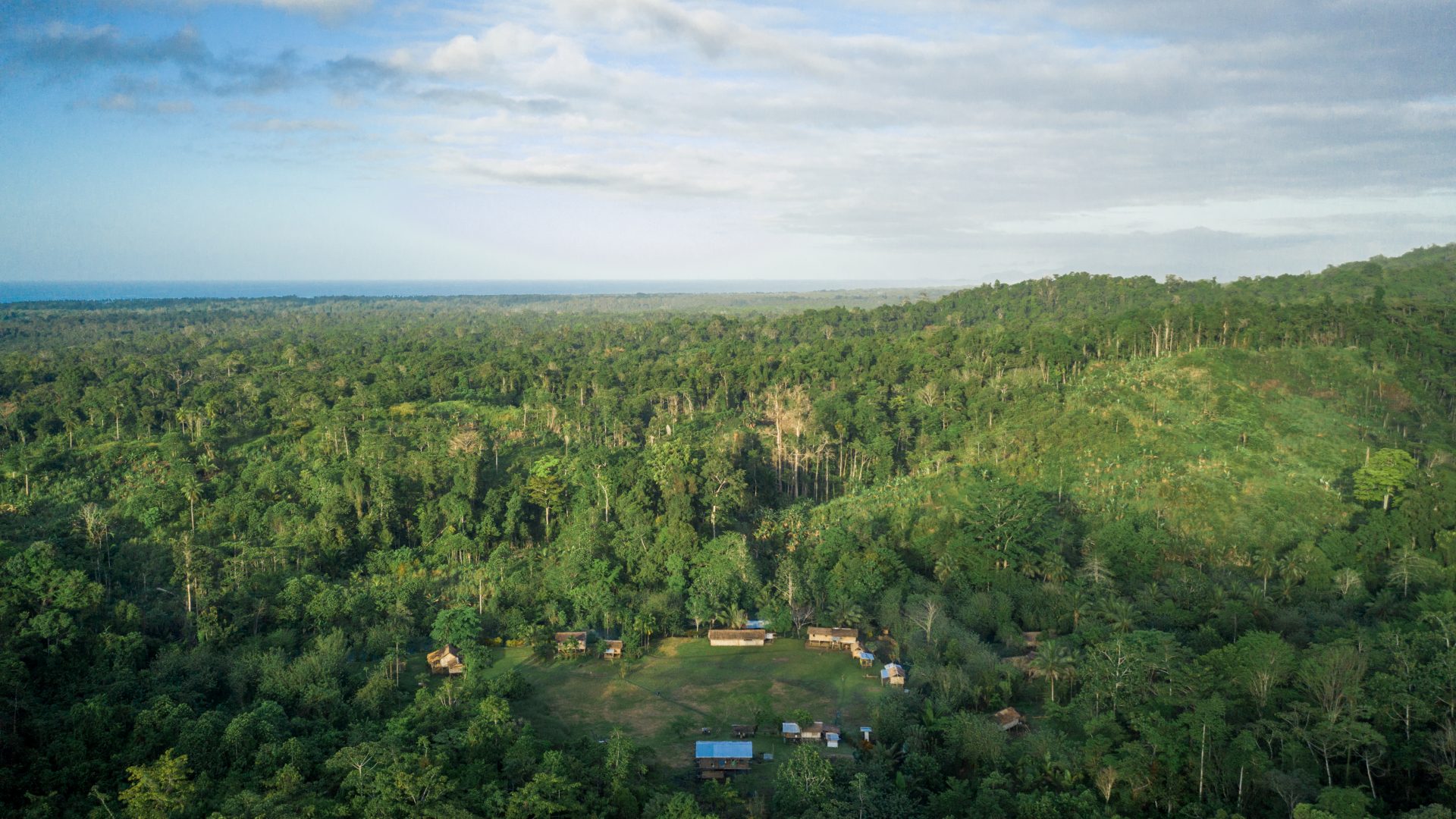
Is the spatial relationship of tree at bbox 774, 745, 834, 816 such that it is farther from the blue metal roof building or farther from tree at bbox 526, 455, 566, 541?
tree at bbox 526, 455, 566, 541

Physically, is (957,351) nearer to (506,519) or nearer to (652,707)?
(506,519)

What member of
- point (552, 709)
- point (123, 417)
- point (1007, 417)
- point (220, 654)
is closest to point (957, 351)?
point (1007, 417)

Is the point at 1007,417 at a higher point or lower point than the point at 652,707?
higher

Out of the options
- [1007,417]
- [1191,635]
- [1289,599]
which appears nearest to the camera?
[1191,635]

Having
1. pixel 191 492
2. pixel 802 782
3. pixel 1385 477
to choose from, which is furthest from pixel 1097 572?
pixel 191 492

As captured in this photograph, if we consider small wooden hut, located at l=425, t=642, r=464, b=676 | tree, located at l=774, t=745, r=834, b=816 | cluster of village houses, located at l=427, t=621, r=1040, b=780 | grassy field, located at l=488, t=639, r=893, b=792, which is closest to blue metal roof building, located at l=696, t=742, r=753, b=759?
cluster of village houses, located at l=427, t=621, r=1040, b=780
